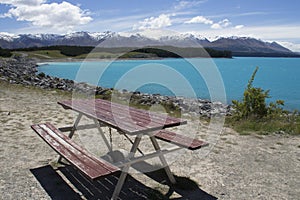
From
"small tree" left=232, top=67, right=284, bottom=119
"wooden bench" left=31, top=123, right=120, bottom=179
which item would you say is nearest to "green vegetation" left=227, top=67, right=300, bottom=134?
"small tree" left=232, top=67, right=284, bottom=119

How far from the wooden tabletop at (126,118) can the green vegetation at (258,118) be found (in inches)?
147

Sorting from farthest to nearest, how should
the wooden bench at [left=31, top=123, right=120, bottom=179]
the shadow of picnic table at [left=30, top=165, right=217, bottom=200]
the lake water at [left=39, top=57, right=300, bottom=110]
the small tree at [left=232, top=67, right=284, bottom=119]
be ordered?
the lake water at [left=39, top=57, right=300, bottom=110], the small tree at [left=232, top=67, right=284, bottom=119], the shadow of picnic table at [left=30, top=165, right=217, bottom=200], the wooden bench at [left=31, top=123, right=120, bottom=179]

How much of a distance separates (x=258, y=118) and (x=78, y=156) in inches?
237

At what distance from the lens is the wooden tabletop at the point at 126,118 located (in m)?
3.40

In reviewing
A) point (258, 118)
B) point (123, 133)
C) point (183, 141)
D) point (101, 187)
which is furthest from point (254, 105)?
point (101, 187)

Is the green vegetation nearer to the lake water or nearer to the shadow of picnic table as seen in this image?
the lake water

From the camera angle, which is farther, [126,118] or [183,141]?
[183,141]

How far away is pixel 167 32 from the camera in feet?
21.9

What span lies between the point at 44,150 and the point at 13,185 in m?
1.53

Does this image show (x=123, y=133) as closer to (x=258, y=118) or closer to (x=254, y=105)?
(x=258, y=118)

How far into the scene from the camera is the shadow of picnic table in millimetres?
3674

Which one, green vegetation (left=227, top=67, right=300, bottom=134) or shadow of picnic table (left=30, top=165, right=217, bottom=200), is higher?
green vegetation (left=227, top=67, right=300, bottom=134)

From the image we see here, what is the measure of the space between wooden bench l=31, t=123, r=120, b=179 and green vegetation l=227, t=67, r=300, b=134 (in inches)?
180

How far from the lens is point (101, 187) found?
3965 mm
